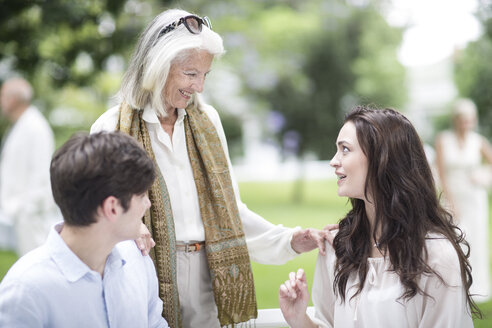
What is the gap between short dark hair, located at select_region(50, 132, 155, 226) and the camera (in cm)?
145

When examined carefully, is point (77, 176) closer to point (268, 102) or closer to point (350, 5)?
point (268, 102)

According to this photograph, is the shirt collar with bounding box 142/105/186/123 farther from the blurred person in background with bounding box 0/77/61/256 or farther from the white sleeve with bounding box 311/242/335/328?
the blurred person in background with bounding box 0/77/61/256

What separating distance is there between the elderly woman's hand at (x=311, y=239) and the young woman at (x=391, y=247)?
0.31ft

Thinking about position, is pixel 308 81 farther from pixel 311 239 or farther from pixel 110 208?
pixel 110 208

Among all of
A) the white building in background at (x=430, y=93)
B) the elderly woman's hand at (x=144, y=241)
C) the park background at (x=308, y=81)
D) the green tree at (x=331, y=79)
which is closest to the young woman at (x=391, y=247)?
the elderly woman's hand at (x=144, y=241)

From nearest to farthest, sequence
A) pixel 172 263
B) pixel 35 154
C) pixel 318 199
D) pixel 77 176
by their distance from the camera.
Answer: pixel 77 176 → pixel 172 263 → pixel 35 154 → pixel 318 199

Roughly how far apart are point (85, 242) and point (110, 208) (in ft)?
0.41

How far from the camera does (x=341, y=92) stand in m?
14.2

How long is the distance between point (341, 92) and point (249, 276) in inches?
488

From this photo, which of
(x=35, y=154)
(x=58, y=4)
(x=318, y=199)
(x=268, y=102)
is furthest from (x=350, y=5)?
(x=35, y=154)

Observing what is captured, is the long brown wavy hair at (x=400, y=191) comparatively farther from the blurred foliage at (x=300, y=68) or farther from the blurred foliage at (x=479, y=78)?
the blurred foliage at (x=479, y=78)

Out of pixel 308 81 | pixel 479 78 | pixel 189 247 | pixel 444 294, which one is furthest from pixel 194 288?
pixel 479 78

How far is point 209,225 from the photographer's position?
6.84ft

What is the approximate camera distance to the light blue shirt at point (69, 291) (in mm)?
1428
